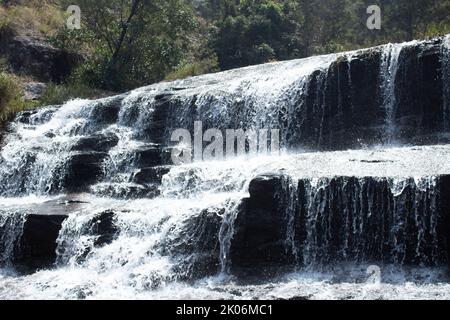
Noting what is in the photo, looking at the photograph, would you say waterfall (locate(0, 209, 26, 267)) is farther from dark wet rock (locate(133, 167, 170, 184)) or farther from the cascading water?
dark wet rock (locate(133, 167, 170, 184))

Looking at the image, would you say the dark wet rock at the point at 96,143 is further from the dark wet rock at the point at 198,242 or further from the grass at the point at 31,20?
the grass at the point at 31,20

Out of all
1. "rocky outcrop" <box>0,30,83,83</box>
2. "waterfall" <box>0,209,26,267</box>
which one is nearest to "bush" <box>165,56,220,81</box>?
"rocky outcrop" <box>0,30,83,83</box>

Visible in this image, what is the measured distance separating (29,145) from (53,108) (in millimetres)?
3176

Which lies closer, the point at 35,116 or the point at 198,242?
the point at 198,242

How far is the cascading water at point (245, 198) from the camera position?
10859 millimetres

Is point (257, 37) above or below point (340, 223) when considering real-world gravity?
above

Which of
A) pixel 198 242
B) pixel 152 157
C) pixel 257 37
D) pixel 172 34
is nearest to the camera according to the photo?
pixel 198 242

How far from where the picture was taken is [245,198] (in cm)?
1176

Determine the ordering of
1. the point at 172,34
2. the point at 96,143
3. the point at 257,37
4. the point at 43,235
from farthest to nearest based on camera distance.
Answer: the point at 257,37 → the point at 172,34 → the point at 96,143 → the point at 43,235

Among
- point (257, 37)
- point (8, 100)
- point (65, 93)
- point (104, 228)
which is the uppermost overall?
point (257, 37)

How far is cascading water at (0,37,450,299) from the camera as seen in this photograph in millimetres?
10859

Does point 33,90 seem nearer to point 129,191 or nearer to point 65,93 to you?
point 65,93

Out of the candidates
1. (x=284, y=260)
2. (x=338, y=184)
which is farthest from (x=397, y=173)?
(x=284, y=260)

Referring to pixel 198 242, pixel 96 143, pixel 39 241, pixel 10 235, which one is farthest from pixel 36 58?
pixel 198 242
